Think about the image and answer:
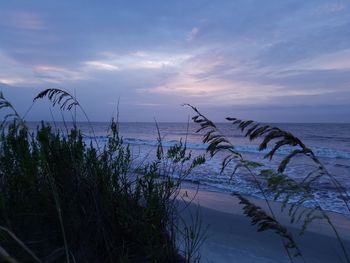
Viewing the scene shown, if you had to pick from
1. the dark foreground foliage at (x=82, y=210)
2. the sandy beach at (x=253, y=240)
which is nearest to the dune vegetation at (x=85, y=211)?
the dark foreground foliage at (x=82, y=210)

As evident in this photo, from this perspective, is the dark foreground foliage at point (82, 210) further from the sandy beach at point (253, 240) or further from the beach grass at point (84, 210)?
the sandy beach at point (253, 240)

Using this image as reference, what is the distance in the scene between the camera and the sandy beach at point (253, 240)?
4.98 meters

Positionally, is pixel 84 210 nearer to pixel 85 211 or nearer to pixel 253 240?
pixel 85 211

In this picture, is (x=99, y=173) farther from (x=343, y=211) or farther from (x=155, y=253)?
(x=343, y=211)

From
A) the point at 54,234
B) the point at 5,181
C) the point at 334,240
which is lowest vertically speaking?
the point at 334,240

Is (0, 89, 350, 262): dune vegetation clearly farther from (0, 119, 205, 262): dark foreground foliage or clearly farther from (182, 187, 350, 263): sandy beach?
(182, 187, 350, 263): sandy beach

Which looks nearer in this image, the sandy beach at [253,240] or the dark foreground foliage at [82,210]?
the dark foreground foliage at [82,210]

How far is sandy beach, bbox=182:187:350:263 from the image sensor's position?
16.3ft

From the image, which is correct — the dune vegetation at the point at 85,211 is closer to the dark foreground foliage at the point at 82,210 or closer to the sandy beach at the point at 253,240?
the dark foreground foliage at the point at 82,210

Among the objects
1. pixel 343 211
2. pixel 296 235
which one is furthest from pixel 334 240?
pixel 343 211

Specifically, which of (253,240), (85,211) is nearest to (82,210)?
(85,211)

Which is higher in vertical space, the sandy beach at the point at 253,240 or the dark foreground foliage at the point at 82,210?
the dark foreground foliage at the point at 82,210

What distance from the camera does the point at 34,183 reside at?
333 centimetres

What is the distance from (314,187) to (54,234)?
9.13m
